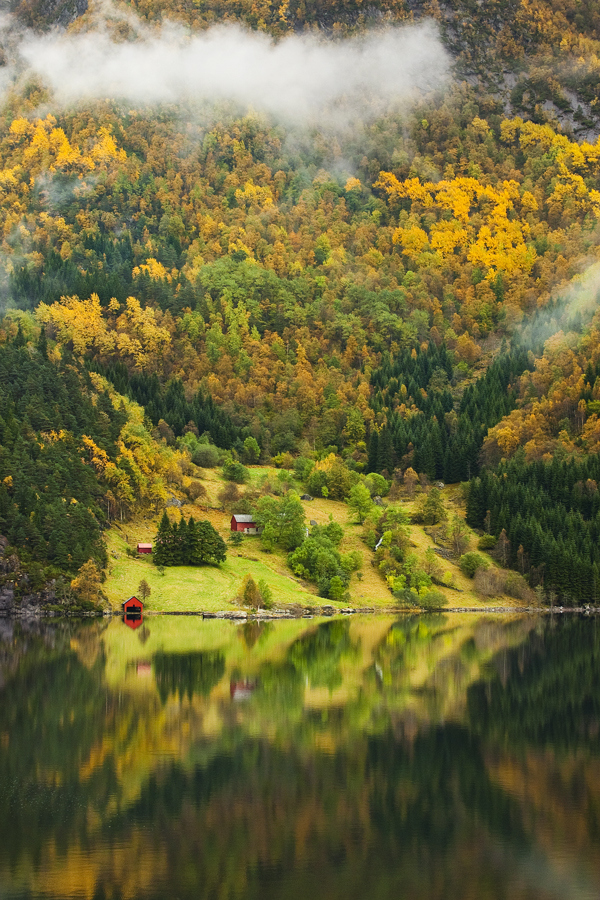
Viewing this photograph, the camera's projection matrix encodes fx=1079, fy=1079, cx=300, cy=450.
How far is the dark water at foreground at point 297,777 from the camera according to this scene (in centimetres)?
3153

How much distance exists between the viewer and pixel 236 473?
17712 centimetres

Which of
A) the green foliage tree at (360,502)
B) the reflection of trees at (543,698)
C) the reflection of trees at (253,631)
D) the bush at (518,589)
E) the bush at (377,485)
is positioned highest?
the bush at (377,485)

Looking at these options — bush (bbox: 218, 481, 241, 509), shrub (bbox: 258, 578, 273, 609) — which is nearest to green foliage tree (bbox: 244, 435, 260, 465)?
bush (bbox: 218, 481, 241, 509)

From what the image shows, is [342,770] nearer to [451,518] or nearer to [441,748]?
[441,748]

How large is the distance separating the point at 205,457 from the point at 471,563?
182 ft

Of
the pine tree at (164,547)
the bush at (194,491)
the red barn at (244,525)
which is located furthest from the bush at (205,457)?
the pine tree at (164,547)

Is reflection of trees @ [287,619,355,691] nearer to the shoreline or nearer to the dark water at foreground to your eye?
the dark water at foreground

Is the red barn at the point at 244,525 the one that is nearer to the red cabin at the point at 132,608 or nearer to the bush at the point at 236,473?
the bush at the point at 236,473

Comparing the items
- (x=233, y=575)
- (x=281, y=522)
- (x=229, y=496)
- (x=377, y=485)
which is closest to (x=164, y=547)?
(x=233, y=575)

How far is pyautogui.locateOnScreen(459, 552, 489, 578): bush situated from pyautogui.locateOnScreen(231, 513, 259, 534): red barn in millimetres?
29555

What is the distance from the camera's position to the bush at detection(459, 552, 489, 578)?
14612 cm

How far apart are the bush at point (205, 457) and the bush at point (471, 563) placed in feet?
176

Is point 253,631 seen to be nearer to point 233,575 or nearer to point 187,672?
point 233,575

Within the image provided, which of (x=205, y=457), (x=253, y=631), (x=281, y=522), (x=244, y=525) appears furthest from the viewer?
(x=205, y=457)
